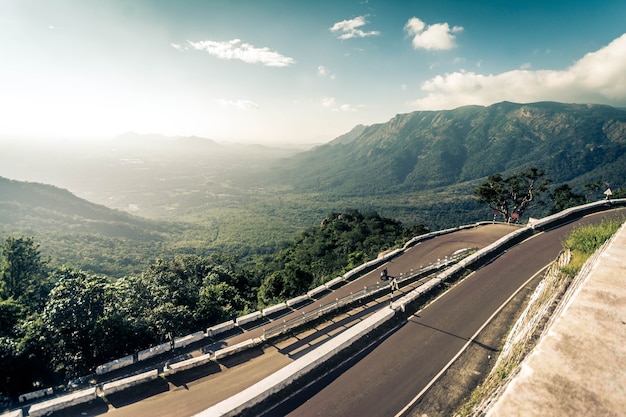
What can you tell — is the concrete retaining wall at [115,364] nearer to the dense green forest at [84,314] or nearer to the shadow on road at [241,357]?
the dense green forest at [84,314]

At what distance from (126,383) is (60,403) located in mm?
2001

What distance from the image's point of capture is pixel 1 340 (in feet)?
41.9

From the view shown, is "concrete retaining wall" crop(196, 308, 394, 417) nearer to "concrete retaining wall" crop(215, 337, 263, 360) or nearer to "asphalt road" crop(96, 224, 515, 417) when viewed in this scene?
"asphalt road" crop(96, 224, 515, 417)

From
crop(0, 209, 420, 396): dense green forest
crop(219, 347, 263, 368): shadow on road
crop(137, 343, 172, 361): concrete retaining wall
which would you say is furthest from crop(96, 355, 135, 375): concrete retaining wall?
crop(219, 347, 263, 368): shadow on road

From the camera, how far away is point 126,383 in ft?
38.1

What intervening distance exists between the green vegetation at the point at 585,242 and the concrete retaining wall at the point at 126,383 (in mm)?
17122

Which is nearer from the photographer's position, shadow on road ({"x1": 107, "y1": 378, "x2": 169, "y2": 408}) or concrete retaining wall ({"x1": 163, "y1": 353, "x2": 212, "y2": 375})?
shadow on road ({"x1": 107, "y1": 378, "x2": 169, "y2": 408})

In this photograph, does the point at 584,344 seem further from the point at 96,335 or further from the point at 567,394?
the point at 96,335

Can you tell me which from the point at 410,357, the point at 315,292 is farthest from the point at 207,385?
the point at 315,292

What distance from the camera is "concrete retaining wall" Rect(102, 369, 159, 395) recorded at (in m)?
11.4

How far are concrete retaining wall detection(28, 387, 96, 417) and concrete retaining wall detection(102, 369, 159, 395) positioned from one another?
16.9 inches

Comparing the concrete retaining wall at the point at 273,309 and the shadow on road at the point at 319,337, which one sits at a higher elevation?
the shadow on road at the point at 319,337

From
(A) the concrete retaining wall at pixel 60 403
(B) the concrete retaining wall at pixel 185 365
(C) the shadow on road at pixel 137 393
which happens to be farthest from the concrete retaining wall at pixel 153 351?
(A) the concrete retaining wall at pixel 60 403

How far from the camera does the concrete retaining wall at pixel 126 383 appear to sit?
11.4 m
